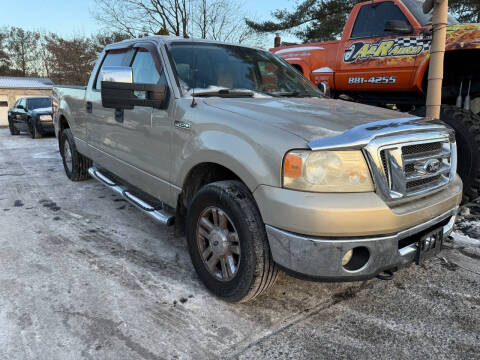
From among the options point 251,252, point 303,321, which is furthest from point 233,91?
point 303,321

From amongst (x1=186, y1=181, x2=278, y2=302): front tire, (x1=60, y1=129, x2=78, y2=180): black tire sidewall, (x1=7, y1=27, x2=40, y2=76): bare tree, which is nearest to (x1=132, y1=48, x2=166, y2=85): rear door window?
(x1=186, y1=181, x2=278, y2=302): front tire

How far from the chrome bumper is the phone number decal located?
3.84 metres

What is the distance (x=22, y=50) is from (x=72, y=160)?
43.6 metres

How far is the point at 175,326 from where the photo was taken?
92.8 inches

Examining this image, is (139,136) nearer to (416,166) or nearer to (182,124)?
(182,124)

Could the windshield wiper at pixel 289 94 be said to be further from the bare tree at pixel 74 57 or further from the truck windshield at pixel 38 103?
the bare tree at pixel 74 57

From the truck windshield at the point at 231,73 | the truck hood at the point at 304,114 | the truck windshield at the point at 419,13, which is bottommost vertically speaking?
the truck hood at the point at 304,114

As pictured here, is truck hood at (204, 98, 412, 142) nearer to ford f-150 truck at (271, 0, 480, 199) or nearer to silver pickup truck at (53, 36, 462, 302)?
silver pickup truck at (53, 36, 462, 302)

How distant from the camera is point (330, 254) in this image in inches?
78.8

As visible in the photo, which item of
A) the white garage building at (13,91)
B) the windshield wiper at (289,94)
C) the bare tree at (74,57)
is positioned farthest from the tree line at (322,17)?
the white garage building at (13,91)

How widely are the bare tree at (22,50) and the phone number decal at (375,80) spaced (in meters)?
43.8

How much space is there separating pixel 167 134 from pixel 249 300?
1420 millimetres

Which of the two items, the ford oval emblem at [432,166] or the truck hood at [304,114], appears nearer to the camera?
the truck hood at [304,114]

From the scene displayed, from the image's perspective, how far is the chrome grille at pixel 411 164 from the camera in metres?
2.05
